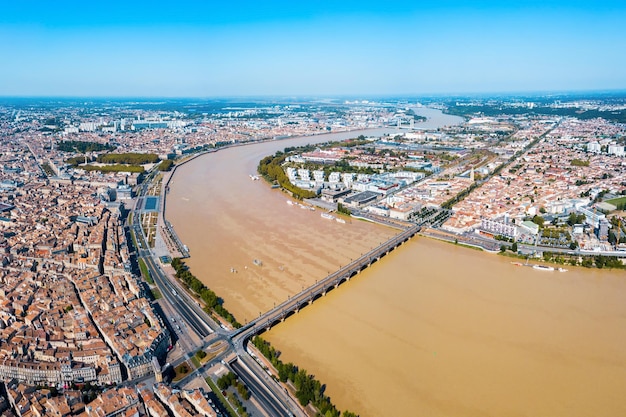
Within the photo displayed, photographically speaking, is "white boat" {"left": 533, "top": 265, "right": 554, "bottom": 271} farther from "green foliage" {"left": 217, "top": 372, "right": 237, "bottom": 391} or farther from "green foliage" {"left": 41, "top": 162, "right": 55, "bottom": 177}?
"green foliage" {"left": 41, "top": 162, "right": 55, "bottom": 177}

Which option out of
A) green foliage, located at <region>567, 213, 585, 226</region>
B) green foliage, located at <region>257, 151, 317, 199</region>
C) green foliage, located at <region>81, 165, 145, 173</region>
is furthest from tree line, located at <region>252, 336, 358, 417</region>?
green foliage, located at <region>81, 165, 145, 173</region>

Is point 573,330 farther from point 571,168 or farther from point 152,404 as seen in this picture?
point 571,168

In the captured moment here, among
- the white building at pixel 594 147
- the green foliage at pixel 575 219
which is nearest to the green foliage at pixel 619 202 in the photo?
the green foliage at pixel 575 219

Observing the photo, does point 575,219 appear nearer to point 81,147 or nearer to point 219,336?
point 219,336

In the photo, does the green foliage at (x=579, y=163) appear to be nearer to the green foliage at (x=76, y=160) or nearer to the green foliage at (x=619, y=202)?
the green foliage at (x=619, y=202)

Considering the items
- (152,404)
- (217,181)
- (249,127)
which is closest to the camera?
(152,404)

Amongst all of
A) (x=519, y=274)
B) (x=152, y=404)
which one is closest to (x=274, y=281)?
(x=152, y=404)
